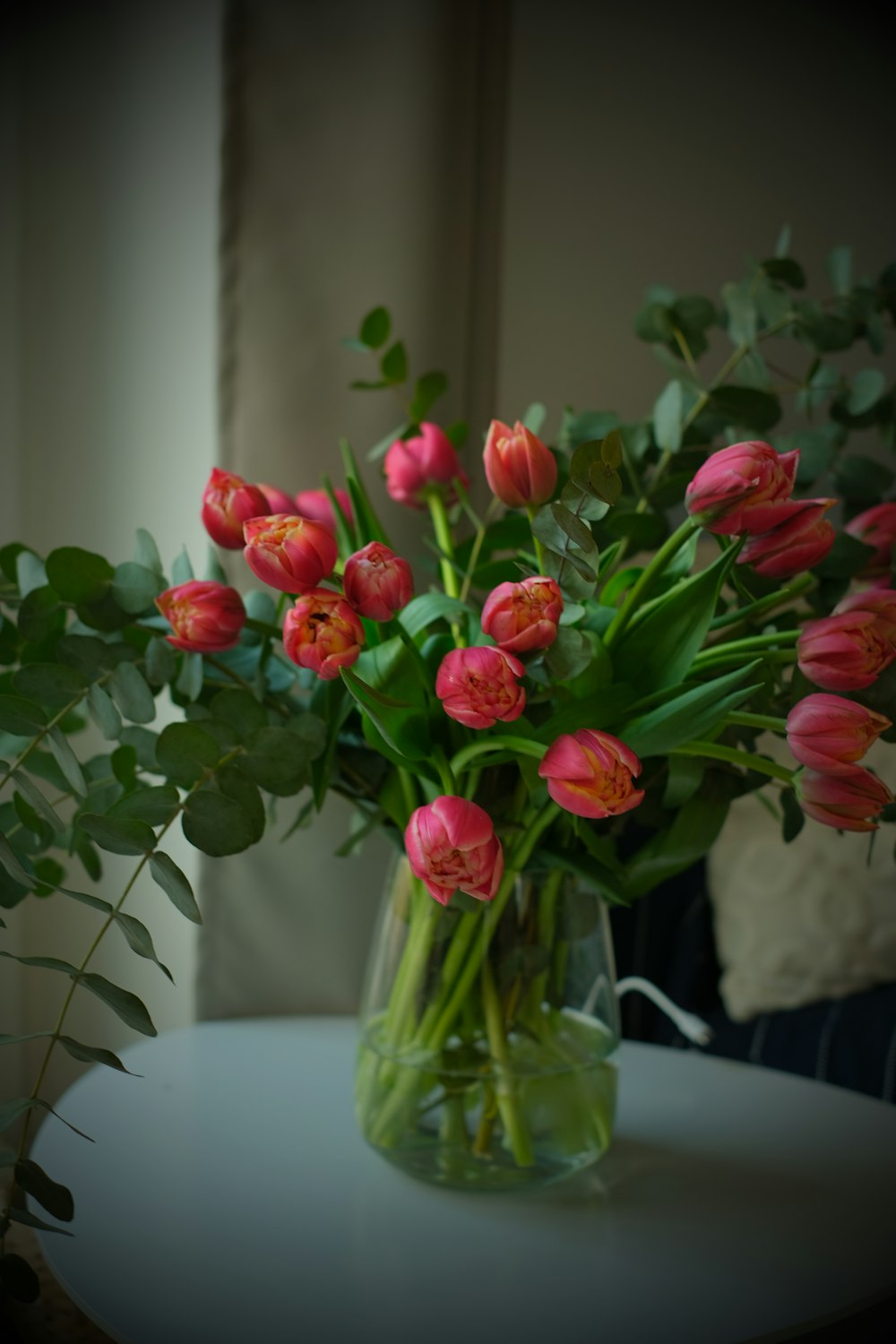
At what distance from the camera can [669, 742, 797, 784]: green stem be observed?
1.79 feet

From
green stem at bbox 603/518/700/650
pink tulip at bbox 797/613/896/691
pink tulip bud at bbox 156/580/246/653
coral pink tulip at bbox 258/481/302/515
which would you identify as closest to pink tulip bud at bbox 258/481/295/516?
coral pink tulip at bbox 258/481/302/515

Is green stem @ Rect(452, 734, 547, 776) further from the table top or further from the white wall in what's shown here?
the white wall

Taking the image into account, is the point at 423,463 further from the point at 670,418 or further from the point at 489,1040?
the point at 489,1040

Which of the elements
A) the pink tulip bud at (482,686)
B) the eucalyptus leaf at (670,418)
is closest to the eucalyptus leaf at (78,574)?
the pink tulip bud at (482,686)

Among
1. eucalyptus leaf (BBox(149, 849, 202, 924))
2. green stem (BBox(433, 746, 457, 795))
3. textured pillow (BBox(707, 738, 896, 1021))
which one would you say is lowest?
textured pillow (BBox(707, 738, 896, 1021))

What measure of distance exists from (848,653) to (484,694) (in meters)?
0.16

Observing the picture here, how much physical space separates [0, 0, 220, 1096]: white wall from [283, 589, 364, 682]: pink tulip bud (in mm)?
571

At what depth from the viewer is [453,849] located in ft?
1.58

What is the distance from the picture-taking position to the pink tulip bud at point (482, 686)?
0.47 meters

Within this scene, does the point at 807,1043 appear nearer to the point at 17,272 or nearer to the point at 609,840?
the point at 609,840

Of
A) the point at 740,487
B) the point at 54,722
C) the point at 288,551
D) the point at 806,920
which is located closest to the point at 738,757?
the point at 740,487

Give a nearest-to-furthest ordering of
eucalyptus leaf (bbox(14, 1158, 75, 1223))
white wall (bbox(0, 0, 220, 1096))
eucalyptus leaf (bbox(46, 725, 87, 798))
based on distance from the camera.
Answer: eucalyptus leaf (bbox(14, 1158, 75, 1223)), eucalyptus leaf (bbox(46, 725, 87, 798)), white wall (bbox(0, 0, 220, 1096))

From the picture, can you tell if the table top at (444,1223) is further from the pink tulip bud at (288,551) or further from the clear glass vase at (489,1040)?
the pink tulip bud at (288,551)

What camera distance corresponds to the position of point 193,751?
0.58 meters
